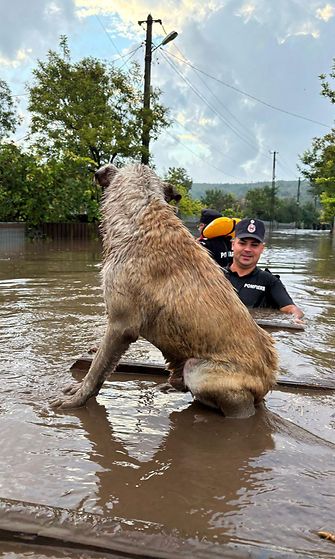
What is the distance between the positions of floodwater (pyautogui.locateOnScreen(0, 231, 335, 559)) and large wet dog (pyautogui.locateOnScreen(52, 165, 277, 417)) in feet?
0.70

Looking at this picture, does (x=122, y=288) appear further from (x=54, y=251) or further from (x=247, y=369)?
(x=54, y=251)

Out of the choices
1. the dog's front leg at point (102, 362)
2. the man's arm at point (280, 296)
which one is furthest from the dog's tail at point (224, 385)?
the man's arm at point (280, 296)

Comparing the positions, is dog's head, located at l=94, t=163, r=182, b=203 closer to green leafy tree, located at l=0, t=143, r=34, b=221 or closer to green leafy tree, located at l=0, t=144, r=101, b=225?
green leafy tree, located at l=0, t=144, r=101, b=225

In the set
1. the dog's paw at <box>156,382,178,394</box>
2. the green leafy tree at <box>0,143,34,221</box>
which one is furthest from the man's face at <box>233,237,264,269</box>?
the green leafy tree at <box>0,143,34,221</box>

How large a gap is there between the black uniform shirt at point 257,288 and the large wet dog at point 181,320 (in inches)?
87.7

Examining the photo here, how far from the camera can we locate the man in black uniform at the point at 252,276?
5.78 metres

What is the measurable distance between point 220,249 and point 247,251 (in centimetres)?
222

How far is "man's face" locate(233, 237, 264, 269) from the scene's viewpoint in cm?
581

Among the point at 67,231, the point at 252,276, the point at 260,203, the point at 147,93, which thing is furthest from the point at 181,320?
the point at 260,203

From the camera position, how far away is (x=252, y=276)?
20.5 ft

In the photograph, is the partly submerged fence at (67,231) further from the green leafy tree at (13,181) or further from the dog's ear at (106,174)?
the dog's ear at (106,174)

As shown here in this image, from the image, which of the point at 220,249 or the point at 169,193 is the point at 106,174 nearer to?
the point at 169,193

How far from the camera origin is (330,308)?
8688 millimetres

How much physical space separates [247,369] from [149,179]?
1.62 metres
